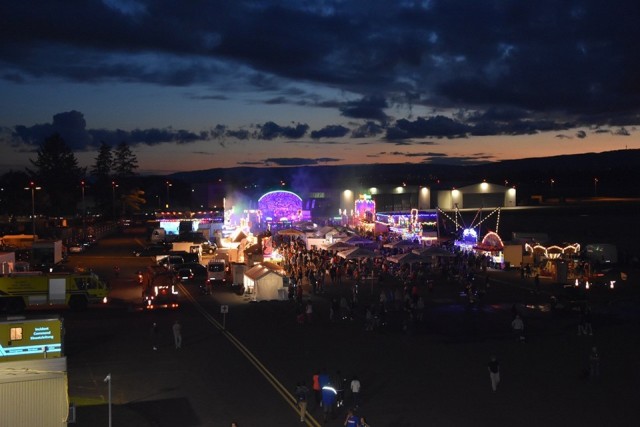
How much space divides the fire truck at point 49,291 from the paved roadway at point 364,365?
3.20ft

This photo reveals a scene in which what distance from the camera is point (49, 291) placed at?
1171 inches

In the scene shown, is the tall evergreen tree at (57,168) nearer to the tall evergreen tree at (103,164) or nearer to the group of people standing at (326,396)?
the tall evergreen tree at (103,164)

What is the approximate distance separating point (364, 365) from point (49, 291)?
16.3 metres

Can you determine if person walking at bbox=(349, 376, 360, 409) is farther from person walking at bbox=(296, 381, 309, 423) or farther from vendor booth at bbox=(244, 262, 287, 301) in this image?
vendor booth at bbox=(244, 262, 287, 301)

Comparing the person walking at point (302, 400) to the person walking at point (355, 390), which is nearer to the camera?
the person walking at point (302, 400)

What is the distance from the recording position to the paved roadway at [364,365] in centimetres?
1566

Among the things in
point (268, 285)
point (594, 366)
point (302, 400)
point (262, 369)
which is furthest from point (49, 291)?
point (594, 366)

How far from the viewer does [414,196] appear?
107 metres

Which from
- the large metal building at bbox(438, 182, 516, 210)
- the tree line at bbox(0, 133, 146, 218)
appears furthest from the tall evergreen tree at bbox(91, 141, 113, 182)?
the large metal building at bbox(438, 182, 516, 210)

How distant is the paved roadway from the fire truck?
977 mm

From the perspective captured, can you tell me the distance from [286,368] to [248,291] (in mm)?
14024

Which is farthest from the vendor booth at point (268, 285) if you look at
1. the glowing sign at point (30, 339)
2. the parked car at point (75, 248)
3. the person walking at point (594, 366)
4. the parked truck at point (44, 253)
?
the parked car at point (75, 248)

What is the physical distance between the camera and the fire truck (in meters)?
29.1

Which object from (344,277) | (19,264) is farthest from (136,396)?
(19,264)
